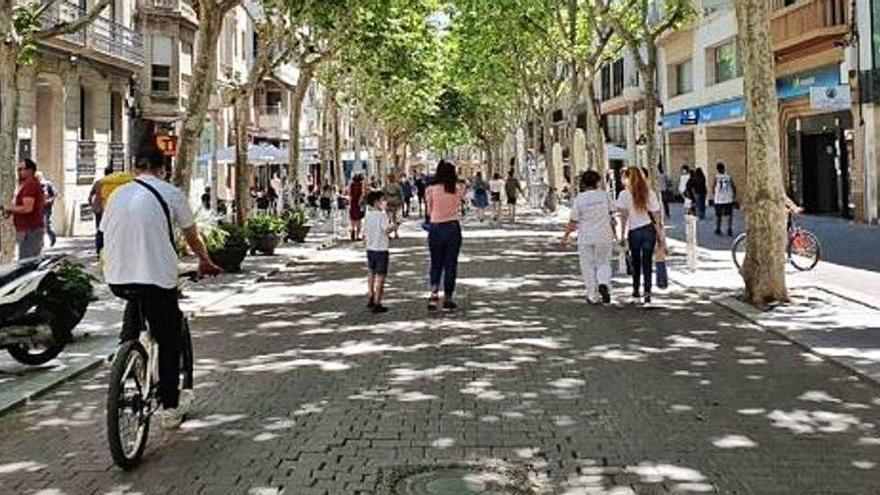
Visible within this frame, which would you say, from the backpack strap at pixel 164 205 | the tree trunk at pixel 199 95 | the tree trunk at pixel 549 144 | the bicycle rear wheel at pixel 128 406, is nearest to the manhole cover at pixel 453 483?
the bicycle rear wheel at pixel 128 406

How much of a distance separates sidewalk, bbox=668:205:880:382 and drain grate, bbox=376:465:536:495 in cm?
394

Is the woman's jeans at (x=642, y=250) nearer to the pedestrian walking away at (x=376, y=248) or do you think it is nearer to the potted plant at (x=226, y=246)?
the pedestrian walking away at (x=376, y=248)

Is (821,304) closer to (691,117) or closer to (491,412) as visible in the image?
(491,412)

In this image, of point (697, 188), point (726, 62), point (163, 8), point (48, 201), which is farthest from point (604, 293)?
point (163, 8)

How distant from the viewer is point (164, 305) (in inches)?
251

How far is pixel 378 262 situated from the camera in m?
13.1

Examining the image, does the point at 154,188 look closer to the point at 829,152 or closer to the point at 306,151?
the point at 829,152

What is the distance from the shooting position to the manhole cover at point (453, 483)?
5.42 meters

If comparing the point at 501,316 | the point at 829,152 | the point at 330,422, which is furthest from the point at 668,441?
the point at 829,152

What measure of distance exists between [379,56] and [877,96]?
14.7 m

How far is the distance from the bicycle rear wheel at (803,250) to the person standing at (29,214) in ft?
37.7

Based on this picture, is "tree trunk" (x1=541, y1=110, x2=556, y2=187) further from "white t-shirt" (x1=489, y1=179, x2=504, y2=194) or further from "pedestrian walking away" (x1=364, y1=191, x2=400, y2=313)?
"pedestrian walking away" (x1=364, y1=191, x2=400, y2=313)

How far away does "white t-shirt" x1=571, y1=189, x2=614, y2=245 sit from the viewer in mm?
13320

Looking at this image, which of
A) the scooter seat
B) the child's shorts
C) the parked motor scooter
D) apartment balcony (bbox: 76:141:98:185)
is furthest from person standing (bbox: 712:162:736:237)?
apartment balcony (bbox: 76:141:98:185)
